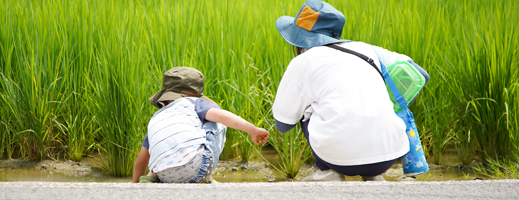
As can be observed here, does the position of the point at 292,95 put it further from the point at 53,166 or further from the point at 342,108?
the point at 53,166

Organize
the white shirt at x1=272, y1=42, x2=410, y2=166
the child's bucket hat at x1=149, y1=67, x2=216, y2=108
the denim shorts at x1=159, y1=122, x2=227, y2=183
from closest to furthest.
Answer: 1. the white shirt at x1=272, y1=42, x2=410, y2=166
2. the denim shorts at x1=159, y1=122, x2=227, y2=183
3. the child's bucket hat at x1=149, y1=67, x2=216, y2=108

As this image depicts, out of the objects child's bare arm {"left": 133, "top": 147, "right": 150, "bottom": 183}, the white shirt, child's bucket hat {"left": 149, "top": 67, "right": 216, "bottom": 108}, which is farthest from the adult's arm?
child's bare arm {"left": 133, "top": 147, "right": 150, "bottom": 183}

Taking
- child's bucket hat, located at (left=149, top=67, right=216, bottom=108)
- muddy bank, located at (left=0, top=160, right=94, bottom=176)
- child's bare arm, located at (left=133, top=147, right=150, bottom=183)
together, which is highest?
child's bucket hat, located at (left=149, top=67, right=216, bottom=108)

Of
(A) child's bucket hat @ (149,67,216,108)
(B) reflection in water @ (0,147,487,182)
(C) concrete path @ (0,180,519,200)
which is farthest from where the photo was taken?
(B) reflection in water @ (0,147,487,182)

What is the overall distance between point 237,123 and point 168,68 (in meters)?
1.04

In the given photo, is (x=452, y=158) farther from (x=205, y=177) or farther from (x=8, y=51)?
(x=8, y=51)

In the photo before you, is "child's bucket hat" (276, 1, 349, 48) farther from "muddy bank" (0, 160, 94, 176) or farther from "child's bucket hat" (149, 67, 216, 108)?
"muddy bank" (0, 160, 94, 176)

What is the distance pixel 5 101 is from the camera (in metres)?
2.41

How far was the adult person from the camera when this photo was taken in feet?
5.11

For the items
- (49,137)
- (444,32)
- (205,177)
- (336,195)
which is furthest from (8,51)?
(444,32)

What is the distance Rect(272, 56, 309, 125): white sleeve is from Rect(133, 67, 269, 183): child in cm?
14

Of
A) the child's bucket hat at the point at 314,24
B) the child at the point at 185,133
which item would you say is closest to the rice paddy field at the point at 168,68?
the child at the point at 185,133

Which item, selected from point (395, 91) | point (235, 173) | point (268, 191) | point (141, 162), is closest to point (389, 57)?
point (395, 91)

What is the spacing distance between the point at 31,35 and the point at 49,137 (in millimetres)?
→ 759
